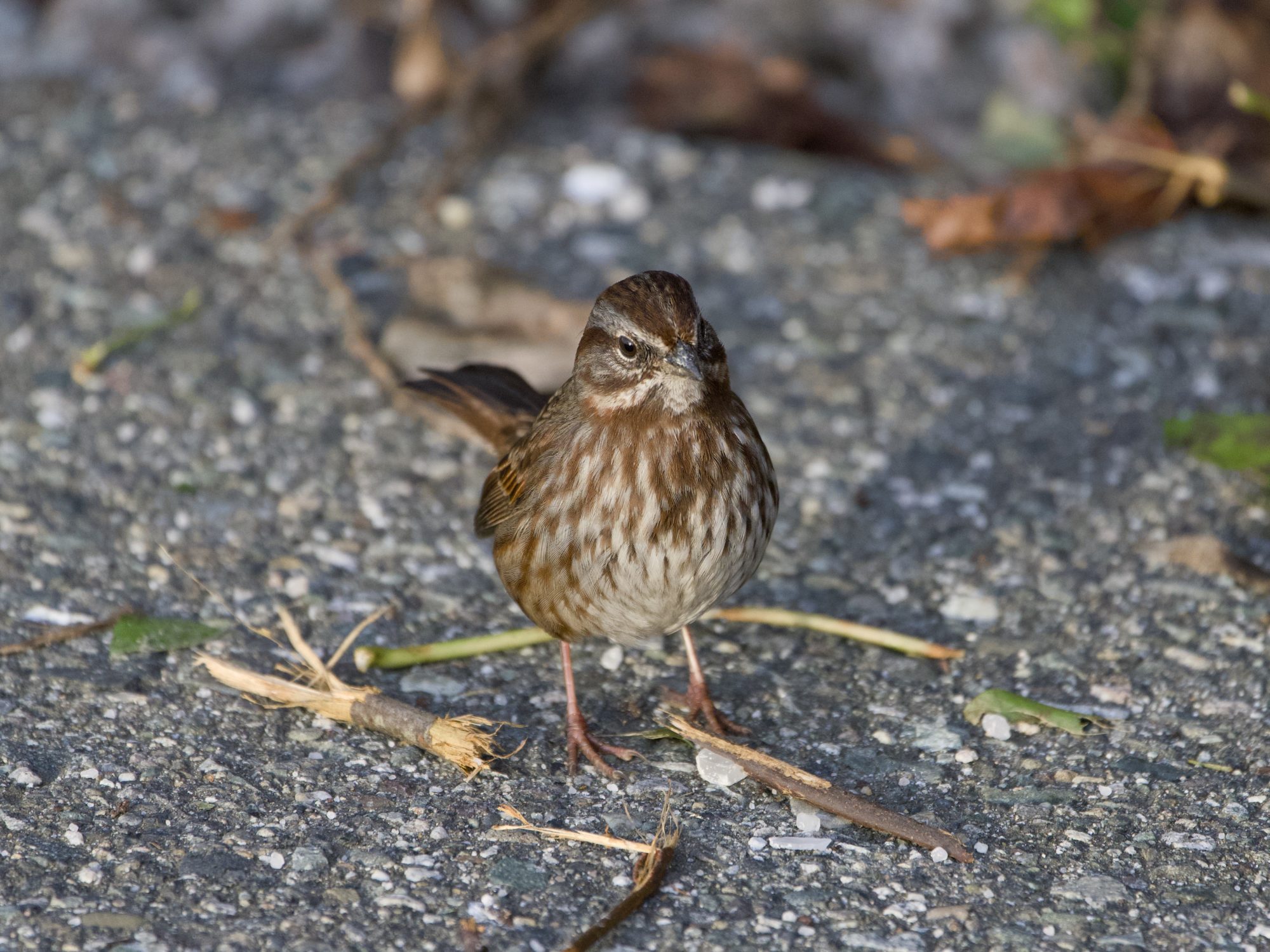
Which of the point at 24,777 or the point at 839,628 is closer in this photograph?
the point at 24,777

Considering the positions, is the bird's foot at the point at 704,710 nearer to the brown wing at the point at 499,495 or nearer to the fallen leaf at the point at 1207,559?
the brown wing at the point at 499,495

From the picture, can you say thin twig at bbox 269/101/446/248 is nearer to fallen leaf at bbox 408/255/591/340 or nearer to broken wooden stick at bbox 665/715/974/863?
fallen leaf at bbox 408/255/591/340

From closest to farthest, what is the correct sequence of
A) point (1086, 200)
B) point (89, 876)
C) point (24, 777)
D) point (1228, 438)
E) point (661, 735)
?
point (89, 876) < point (24, 777) < point (661, 735) < point (1228, 438) < point (1086, 200)

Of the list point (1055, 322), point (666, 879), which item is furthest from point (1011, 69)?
point (666, 879)

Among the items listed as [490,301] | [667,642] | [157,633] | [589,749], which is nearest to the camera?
[589,749]

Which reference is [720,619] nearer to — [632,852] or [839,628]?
[839,628]

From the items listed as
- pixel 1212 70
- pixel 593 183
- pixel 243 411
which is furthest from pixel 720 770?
pixel 1212 70

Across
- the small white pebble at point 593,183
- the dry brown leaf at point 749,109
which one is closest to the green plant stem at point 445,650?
the small white pebble at point 593,183

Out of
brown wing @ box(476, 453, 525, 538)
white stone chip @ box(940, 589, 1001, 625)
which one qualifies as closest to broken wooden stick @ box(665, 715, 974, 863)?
brown wing @ box(476, 453, 525, 538)
